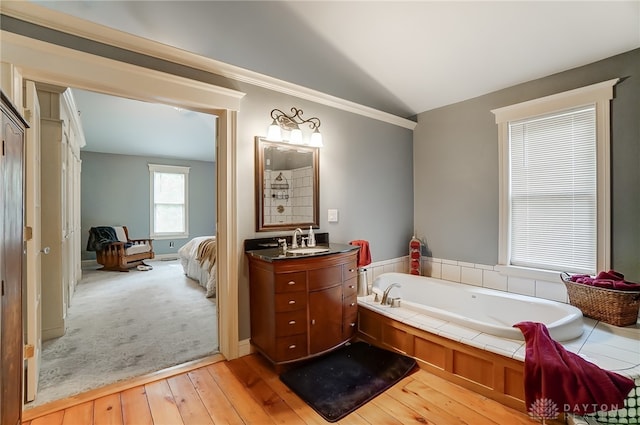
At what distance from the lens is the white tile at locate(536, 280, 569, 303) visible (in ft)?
8.64

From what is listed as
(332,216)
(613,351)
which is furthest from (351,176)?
(613,351)

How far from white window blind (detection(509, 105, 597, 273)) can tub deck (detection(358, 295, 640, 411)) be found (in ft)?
2.24

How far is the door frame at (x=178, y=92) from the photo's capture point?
65.9 inches

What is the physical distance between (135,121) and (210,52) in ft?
11.2

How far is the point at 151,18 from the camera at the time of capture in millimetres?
1931

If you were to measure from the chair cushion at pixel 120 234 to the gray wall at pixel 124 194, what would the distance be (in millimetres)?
414

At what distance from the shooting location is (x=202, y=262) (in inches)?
174

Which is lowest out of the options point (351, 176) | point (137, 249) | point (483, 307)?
point (483, 307)

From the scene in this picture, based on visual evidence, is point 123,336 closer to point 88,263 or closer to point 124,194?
point 88,263

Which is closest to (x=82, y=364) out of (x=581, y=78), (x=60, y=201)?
(x=60, y=201)

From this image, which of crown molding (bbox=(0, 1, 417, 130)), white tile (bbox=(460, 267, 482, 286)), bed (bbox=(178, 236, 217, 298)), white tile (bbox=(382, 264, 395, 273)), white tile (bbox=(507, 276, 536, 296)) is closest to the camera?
crown molding (bbox=(0, 1, 417, 130))

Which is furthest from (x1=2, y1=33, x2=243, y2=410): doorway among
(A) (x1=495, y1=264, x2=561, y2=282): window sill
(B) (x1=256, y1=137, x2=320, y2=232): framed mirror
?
(A) (x1=495, y1=264, x2=561, y2=282): window sill

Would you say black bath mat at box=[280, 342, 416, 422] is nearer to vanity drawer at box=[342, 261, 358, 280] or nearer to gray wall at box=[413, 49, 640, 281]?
vanity drawer at box=[342, 261, 358, 280]

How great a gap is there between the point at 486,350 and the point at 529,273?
4.57 ft
